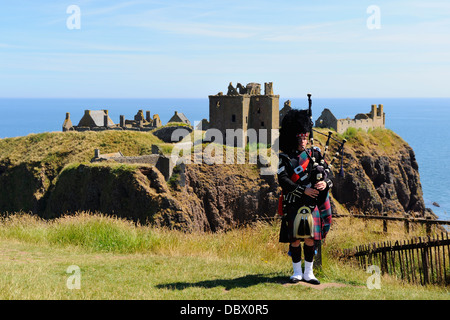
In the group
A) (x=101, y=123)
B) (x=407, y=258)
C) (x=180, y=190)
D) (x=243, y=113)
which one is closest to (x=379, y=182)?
(x=243, y=113)

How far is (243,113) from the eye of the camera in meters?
49.6

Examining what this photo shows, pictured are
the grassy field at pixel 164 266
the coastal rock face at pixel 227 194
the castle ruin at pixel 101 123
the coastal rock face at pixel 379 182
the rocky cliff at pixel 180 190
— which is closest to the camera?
the grassy field at pixel 164 266

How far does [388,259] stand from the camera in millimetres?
11695

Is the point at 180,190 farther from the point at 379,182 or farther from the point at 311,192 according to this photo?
the point at 379,182

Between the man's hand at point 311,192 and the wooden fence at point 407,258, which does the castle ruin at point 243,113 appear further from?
the man's hand at point 311,192

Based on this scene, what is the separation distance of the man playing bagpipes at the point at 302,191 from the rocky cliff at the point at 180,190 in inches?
589

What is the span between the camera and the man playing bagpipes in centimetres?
887

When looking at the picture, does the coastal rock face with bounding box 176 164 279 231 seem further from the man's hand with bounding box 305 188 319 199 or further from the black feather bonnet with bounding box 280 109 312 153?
the man's hand with bounding box 305 188 319 199

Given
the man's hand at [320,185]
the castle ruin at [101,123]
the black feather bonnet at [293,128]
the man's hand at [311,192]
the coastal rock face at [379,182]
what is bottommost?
the coastal rock face at [379,182]

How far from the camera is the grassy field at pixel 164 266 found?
26.9 feet

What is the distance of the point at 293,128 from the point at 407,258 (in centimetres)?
406

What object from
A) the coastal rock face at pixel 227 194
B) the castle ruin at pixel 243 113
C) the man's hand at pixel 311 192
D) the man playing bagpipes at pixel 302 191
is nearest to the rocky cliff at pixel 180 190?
the coastal rock face at pixel 227 194
